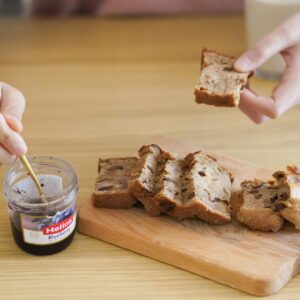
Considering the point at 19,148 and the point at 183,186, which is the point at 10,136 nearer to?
the point at 19,148

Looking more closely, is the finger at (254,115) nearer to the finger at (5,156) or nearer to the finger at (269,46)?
the finger at (269,46)

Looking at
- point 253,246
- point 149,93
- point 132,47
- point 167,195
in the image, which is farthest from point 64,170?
point 132,47

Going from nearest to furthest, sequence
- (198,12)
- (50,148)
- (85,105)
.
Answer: (50,148) → (85,105) → (198,12)

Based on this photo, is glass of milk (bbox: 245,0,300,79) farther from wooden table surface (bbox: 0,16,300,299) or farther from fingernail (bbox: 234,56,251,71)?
fingernail (bbox: 234,56,251,71)

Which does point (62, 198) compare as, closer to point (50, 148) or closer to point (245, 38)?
point (50, 148)

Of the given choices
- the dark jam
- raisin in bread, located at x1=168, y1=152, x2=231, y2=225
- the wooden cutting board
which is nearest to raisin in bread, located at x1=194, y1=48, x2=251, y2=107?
raisin in bread, located at x1=168, y1=152, x2=231, y2=225

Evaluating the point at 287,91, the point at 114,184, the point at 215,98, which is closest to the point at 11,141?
the point at 114,184

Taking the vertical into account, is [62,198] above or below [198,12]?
below

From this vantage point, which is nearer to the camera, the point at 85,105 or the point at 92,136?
the point at 92,136
